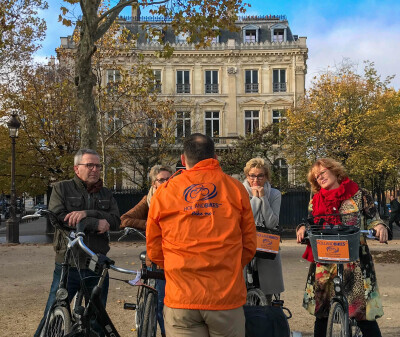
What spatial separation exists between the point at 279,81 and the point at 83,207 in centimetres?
4443

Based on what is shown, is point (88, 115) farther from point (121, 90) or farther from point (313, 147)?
point (313, 147)

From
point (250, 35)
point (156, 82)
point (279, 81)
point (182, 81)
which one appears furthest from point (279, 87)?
point (156, 82)

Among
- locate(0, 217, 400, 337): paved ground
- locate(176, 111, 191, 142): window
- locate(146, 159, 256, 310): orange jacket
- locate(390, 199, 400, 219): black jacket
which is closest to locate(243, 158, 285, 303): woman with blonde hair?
locate(0, 217, 400, 337): paved ground

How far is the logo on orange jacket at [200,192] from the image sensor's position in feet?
9.59

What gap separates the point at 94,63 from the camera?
23.1m

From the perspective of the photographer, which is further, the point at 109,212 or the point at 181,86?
the point at 181,86

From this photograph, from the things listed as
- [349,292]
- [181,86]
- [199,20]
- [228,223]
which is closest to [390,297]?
[349,292]

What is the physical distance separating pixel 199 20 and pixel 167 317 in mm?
10151

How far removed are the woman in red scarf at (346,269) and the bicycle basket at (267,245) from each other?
0.38m

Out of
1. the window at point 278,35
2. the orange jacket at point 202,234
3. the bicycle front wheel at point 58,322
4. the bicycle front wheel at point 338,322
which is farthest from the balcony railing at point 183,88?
the orange jacket at point 202,234

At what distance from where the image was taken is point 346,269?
4.77 metres

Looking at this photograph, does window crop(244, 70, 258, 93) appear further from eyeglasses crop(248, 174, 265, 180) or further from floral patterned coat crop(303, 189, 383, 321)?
floral patterned coat crop(303, 189, 383, 321)

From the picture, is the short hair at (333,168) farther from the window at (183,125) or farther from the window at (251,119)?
the window at (251,119)

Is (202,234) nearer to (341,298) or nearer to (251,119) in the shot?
(341,298)
